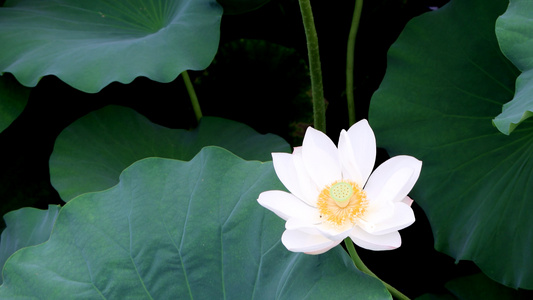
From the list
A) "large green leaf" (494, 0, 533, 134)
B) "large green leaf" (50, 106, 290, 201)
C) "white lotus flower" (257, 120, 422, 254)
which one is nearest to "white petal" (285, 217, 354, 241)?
"white lotus flower" (257, 120, 422, 254)

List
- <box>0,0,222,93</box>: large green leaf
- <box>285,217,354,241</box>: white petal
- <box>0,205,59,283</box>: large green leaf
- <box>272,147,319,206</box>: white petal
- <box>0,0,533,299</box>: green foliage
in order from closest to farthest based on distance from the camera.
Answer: <box>285,217,354,241</box>: white petal, <box>272,147,319,206</box>: white petal, <box>0,0,533,299</box>: green foliage, <box>0,205,59,283</box>: large green leaf, <box>0,0,222,93</box>: large green leaf

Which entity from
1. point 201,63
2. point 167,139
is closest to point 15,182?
point 167,139

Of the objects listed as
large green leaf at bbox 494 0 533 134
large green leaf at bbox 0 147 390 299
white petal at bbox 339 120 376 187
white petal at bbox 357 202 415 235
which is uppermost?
large green leaf at bbox 494 0 533 134

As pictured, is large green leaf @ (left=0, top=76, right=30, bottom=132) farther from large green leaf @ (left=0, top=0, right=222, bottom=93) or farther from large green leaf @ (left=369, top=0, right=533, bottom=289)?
large green leaf @ (left=369, top=0, right=533, bottom=289)

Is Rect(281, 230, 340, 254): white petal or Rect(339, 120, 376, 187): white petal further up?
Rect(339, 120, 376, 187): white petal

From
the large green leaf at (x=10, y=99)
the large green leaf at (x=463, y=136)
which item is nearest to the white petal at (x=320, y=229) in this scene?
the large green leaf at (x=463, y=136)

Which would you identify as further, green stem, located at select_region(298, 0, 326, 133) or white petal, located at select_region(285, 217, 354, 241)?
green stem, located at select_region(298, 0, 326, 133)

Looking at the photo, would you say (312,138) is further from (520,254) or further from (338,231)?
(520,254)
